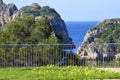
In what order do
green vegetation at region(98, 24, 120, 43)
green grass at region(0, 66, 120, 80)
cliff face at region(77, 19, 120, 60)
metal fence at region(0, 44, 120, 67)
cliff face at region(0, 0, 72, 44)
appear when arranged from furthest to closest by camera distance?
1. cliff face at region(0, 0, 72, 44)
2. green vegetation at region(98, 24, 120, 43)
3. cliff face at region(77, 19, 120, 60)
4. metal fence at region(0, 44, 120, 67)
5. green grass at region(0, 66, 120, 80)

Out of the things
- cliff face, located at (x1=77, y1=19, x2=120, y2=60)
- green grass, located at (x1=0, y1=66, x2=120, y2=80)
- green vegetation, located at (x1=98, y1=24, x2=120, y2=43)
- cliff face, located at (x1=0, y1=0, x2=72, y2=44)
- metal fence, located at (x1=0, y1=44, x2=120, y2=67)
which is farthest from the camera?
cliff face, located at (x1=0, y1=0, x2=72, y2=44)

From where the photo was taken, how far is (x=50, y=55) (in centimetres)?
→ 2233

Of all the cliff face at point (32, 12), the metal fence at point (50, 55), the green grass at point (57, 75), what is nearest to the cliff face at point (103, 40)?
the metal fence at point (50, 55)

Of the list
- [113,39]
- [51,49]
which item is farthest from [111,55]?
[113,39]

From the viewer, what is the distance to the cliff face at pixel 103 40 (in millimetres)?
22406

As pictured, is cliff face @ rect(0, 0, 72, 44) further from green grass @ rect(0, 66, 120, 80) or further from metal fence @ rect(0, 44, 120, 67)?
green grass @ rect(0, 66, 120, 80)

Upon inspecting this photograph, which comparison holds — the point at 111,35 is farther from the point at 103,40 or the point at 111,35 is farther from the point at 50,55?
the point at 50,55

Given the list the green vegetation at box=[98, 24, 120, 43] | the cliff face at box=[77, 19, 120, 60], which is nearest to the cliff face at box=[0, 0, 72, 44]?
the cliff face at box=[77, 19, 120, 60]

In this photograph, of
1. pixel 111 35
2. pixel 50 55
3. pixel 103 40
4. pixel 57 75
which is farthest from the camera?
pixel 111 35

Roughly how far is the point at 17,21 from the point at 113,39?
565 inches

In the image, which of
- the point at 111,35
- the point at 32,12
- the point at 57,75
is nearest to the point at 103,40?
the point at 111,35

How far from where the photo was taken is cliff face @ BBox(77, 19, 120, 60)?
2241 cm

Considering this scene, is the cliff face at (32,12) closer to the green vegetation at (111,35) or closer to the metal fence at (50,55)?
the green vegetation at (111,35)

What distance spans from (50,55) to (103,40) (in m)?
27.4
